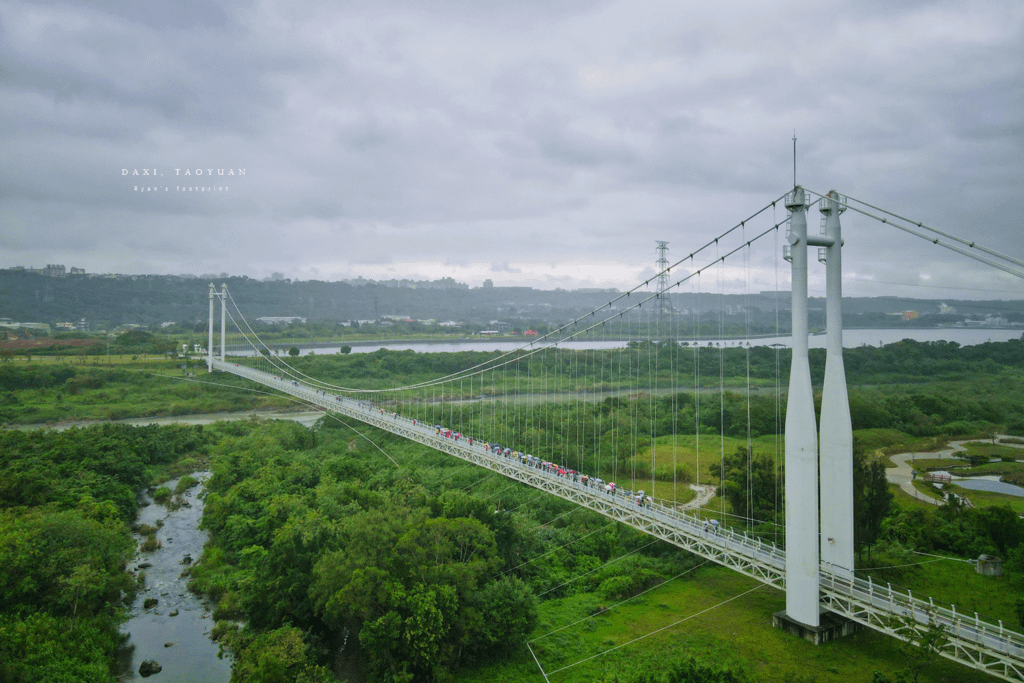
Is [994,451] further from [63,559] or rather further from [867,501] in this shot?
[63,559]

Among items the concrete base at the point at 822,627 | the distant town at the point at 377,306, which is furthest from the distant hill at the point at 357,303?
the concrete base at the point at 822,627

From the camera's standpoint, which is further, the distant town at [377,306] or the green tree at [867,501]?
the distant town at [377,306]

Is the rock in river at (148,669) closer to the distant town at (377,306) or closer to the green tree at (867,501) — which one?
the green tree at (867,501)

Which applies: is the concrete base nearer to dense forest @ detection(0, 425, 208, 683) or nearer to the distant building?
dense forest @ detection(0, 425, 208, 683)

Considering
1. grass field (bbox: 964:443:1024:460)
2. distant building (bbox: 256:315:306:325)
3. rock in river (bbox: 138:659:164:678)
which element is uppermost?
distant building (bbox: 256:315:306:325)

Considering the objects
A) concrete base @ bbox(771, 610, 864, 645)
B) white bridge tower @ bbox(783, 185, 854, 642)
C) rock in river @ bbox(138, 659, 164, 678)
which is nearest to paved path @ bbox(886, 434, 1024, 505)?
concrete base @ bbox(771, 610, 864, 645)

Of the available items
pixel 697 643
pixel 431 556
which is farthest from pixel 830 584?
pixel 431 556
